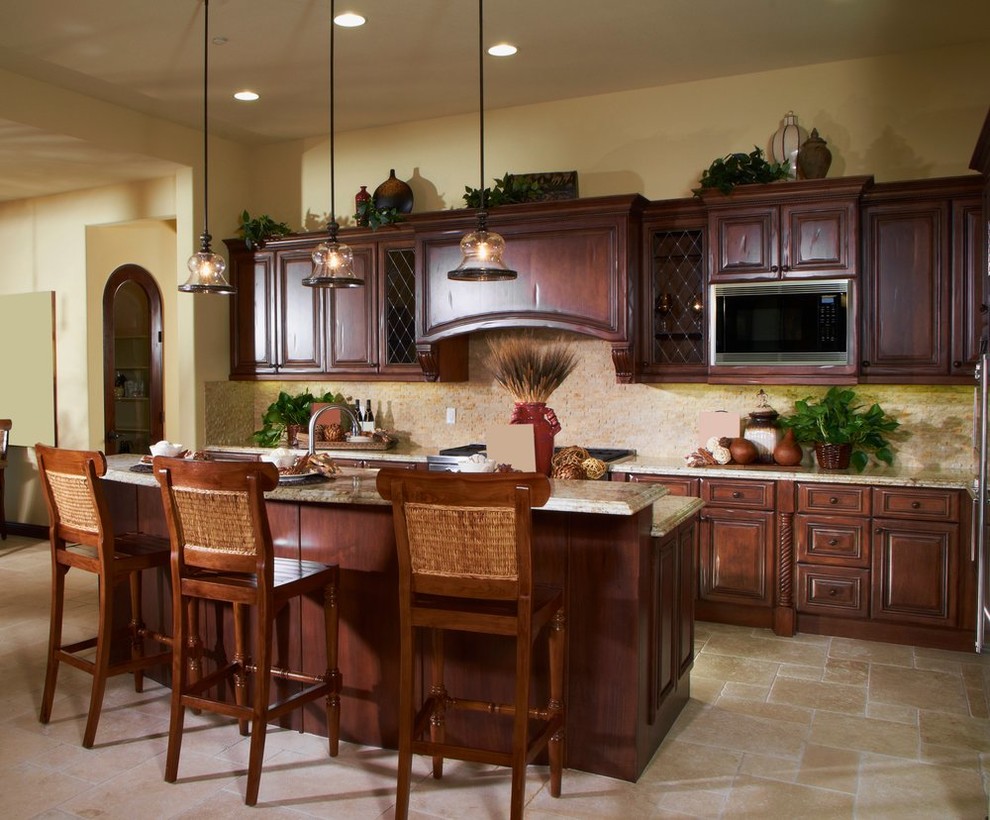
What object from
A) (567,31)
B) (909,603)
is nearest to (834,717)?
(909,603)

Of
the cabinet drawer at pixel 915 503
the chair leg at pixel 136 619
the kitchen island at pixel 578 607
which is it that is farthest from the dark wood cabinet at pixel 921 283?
the chair leg at pixel 136 619

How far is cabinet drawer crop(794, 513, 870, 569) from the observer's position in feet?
14.5

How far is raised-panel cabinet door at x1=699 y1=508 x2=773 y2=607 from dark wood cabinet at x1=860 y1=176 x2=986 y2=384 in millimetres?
1010

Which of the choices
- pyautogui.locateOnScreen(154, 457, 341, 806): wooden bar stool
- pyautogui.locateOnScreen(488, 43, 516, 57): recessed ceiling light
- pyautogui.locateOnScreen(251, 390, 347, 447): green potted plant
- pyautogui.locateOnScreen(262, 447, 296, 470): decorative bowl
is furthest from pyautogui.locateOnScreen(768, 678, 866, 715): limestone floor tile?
pyautogui.locateOnScreen(251, 390, 347, 447): green potted plant

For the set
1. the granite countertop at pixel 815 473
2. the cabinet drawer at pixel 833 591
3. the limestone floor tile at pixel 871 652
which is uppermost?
the granite countertop at pixel 815 473

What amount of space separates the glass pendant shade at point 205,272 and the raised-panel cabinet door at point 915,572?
3348 mm

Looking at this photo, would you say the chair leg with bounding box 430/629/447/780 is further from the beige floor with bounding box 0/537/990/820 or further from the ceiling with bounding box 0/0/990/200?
the ceiling with bounding box 0/0/990/200

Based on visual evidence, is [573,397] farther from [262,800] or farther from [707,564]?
[262,800]

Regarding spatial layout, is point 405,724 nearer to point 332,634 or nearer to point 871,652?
point 332,634

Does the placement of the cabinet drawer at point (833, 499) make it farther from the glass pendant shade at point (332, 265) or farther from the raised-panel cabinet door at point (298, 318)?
the raised-panel cabinet door at point (298, 318)

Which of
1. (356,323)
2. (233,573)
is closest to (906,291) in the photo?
(356,323)

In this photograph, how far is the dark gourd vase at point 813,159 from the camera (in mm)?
4672

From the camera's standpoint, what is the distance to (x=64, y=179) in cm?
634

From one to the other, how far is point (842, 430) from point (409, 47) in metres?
3.08
